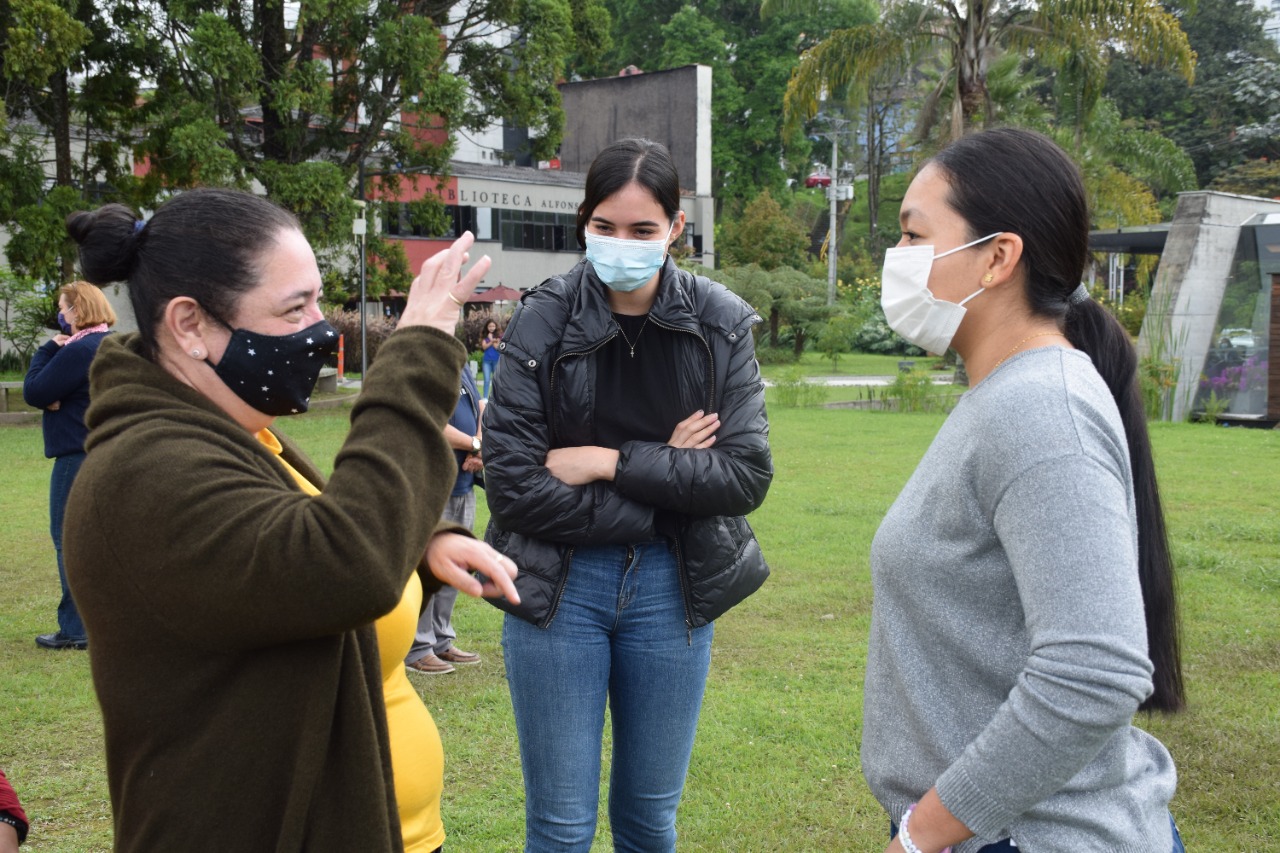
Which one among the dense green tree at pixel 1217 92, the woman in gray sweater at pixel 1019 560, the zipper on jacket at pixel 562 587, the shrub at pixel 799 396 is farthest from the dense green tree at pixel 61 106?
the dense green tree at pixel 1217 92

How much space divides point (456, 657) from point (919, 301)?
454cm

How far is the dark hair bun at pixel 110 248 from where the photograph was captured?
185 cm

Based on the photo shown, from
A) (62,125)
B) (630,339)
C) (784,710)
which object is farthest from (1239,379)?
(62,125)

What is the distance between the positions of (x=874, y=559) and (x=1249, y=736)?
373 centimetres

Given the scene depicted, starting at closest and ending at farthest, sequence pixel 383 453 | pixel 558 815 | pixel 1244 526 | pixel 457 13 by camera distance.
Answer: pixel 383 453, pixel 558 815, pixel 1244 526, pixel 457 13

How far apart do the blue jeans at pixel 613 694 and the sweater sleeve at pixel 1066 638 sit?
1.29 metres

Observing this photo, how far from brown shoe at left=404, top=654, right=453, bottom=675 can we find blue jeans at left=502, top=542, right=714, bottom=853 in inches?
123

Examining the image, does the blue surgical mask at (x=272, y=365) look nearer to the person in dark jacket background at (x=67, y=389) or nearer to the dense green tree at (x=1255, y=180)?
the person in dark jacket background at (x=67, y=389)

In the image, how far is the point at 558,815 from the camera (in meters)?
2.72

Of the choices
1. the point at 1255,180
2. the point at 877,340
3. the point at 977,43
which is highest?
the point at 977,43

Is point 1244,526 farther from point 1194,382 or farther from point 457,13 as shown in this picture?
point 457,13

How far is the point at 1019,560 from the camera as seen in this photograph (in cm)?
158

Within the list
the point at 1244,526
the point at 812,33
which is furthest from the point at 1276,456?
the point at 812,33

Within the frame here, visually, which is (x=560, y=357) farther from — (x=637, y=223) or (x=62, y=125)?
(x=62, y=125)
